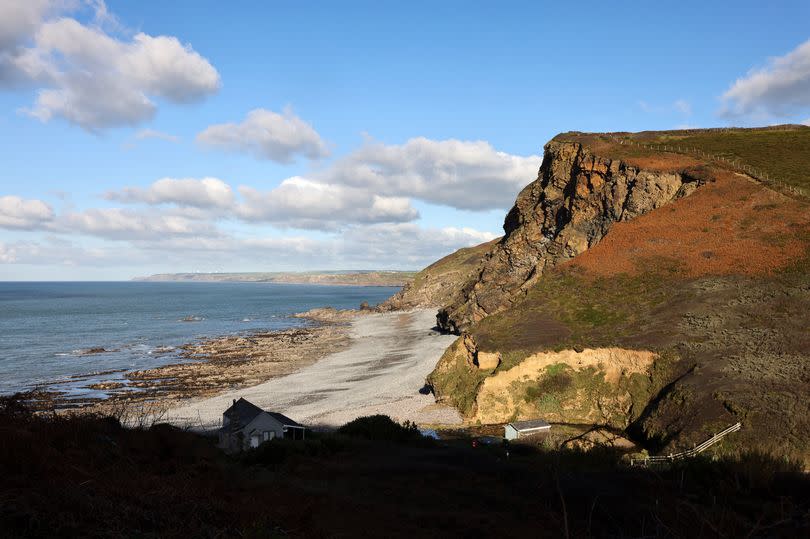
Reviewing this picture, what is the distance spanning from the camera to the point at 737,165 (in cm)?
5766

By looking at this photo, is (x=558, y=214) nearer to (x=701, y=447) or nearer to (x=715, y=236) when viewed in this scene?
(x=715, y=236)

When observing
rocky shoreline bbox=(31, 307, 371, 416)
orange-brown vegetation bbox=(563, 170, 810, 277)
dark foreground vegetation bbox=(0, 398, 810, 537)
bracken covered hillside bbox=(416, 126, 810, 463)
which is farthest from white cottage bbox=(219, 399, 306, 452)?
orange-brown vegetation bbox=(563, 170, 810, 277)

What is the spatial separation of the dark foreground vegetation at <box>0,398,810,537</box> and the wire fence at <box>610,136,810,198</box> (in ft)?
136

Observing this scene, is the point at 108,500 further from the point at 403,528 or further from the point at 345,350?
the point at 345,350

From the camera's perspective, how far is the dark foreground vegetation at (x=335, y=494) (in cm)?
602

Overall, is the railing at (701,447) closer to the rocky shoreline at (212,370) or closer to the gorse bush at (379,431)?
the gorse bush at (379,431)

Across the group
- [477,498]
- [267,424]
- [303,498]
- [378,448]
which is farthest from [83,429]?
[267,424]

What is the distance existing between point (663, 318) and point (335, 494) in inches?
1185

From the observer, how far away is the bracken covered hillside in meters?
25.5

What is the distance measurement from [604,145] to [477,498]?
206 feet

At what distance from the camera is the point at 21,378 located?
183ft

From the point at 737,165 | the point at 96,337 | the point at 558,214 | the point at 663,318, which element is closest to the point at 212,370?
the point at 96,337

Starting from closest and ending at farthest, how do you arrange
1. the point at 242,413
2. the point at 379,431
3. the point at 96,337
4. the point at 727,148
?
1. the point at 379,431
2. the point at 242,413
3. the point at 727,148
4. the point at 96,337

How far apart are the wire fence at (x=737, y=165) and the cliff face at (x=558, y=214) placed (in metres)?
6.34
